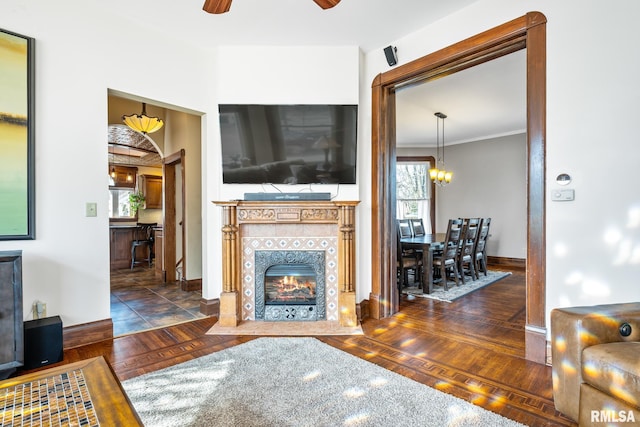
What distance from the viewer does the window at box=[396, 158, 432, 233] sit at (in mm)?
7758

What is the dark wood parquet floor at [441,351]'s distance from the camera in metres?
1.90

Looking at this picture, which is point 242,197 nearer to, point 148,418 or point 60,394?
point 148,418

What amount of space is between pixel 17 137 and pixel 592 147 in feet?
13.1

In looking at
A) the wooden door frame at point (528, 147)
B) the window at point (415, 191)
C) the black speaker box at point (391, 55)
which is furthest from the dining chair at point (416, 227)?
the black speaker box at point (391, 55)

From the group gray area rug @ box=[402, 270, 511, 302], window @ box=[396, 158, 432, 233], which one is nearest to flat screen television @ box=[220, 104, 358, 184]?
gray area rug @ box=[402, 270, 511, 302]

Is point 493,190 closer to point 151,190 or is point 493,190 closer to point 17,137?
point 17,137

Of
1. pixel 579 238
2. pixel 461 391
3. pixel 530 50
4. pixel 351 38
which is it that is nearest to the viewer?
pixel 461 391

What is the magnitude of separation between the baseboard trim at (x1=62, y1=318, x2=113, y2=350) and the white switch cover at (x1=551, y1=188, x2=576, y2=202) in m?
3.67

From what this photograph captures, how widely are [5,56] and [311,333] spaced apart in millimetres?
3147

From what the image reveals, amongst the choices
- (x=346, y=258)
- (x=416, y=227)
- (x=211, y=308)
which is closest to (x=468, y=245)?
(x=416, y=227)

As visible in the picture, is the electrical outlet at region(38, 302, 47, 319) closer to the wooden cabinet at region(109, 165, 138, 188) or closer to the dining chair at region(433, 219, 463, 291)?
the dining chair at region(433, 219, 463, 291)

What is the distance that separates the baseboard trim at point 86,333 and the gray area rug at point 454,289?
3.48 meters

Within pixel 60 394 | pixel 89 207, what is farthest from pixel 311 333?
pixel 89 207

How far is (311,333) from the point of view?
2.90m
